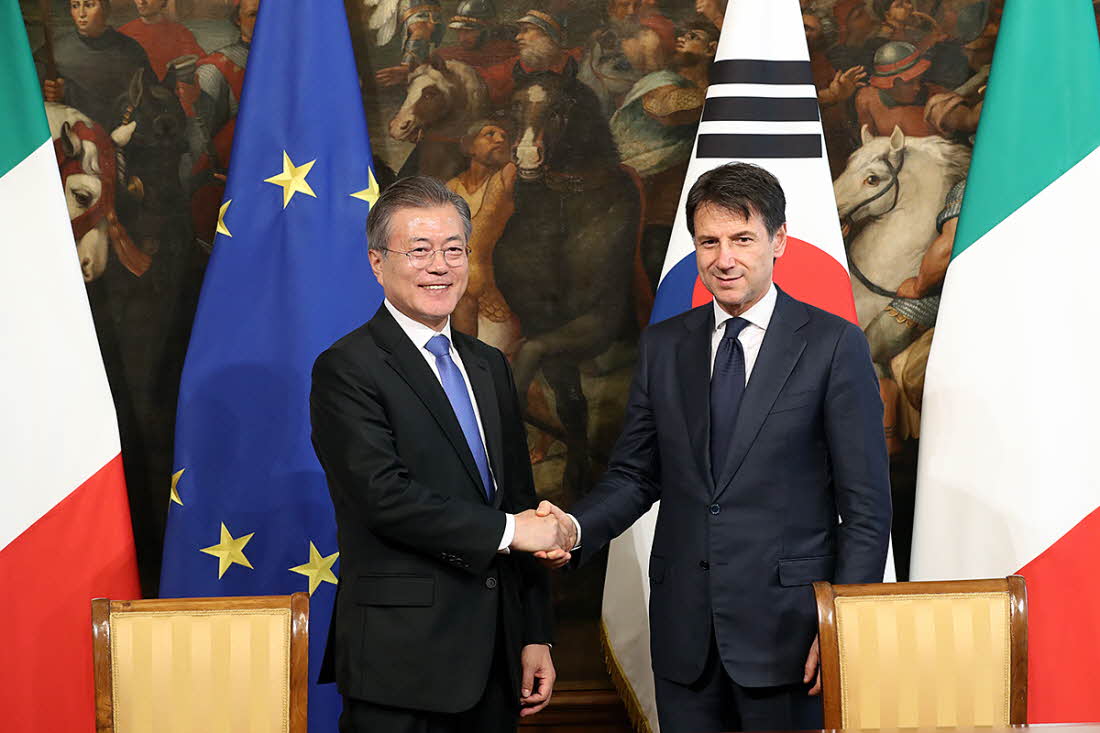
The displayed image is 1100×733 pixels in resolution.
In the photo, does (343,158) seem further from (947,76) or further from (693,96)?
(947,76)

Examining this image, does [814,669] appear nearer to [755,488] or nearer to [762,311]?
[755,488]

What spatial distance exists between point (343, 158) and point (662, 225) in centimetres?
108

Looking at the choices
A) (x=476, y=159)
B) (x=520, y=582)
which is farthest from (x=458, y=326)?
(x=520, y=582)

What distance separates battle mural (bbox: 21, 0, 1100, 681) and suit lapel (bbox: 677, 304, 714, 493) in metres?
1.04

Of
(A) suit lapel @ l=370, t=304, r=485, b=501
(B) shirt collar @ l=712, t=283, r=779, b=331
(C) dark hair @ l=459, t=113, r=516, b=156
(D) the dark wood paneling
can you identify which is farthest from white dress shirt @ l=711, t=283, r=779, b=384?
(D) the dark wood paneling

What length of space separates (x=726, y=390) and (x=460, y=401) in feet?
1.97

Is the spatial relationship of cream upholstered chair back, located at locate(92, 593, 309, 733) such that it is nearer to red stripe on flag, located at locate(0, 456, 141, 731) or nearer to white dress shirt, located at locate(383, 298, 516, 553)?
white dress shirt, located at locate(383, 298, 516, 553)

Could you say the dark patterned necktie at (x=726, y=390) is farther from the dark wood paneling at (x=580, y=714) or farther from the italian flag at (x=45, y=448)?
the italian flag at (x=45, y=448)

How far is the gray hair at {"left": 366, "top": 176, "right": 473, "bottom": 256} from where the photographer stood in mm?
2256

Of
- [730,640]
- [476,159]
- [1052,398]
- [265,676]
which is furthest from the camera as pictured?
[476,159]

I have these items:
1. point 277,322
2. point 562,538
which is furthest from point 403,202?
point 277,322

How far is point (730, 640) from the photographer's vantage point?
2256 millimetres

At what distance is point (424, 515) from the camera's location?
2.07 metres

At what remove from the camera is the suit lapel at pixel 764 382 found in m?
2.29
